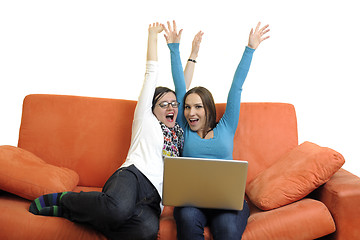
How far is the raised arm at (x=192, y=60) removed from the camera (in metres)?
2.88

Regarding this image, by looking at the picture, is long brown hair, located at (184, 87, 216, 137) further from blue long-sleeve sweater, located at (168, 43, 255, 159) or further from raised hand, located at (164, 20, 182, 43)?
raised hand, located at (164, 20, 182, 43)

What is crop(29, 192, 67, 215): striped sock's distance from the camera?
2.25m

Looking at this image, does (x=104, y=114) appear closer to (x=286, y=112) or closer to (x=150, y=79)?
(x=150, y=79)

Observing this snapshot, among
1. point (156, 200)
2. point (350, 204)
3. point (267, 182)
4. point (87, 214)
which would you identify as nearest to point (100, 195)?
point (87, 214)

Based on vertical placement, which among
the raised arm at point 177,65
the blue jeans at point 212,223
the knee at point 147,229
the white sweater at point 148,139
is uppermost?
the raised arm at point 177,65

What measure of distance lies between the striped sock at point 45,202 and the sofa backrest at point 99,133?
540mm

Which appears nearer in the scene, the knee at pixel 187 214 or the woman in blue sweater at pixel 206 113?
the knee at pixel 187 214

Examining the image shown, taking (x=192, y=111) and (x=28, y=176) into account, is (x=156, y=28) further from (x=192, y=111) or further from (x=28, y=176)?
(x=28, y=176)

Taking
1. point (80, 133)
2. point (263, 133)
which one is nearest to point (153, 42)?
point (80, 133)

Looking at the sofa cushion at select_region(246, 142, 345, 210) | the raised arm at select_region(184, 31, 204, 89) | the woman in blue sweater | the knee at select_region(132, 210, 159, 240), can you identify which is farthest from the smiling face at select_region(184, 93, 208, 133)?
the knee at select_region(132, 210, 159, 240)

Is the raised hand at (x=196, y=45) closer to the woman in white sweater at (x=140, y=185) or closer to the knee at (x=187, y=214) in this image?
the woman in white sweater at (x=140, y=185)

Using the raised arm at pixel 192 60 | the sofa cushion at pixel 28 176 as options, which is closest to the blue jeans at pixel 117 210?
the sofa cushion at pixel 28 176

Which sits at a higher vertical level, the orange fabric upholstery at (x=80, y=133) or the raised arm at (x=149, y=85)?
the raised arm at (x=149, y=85)

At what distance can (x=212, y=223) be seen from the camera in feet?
6.88
